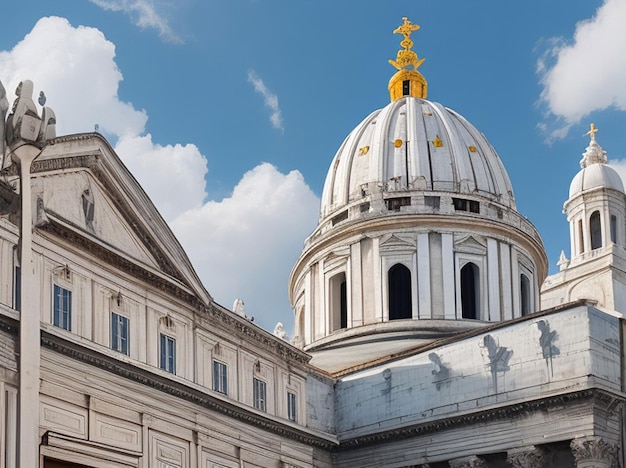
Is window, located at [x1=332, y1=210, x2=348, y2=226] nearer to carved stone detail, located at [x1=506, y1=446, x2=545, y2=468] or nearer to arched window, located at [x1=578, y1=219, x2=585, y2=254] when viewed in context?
carved stone detail, located at [x1=506, y1=446, x2=545, y2=468]

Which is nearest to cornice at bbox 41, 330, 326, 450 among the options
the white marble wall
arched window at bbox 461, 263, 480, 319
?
the white marble wall

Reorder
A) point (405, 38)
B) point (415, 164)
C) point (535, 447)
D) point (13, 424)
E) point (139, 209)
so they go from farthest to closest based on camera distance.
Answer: point (405, 38) < point (415, 164) < point (535, 447) < point (139, 209) < point (13, 424)

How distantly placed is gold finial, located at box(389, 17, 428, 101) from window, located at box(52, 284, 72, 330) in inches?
1487

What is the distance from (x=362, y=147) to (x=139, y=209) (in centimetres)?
2710

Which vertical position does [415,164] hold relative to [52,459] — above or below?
above

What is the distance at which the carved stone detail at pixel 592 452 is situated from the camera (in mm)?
46469

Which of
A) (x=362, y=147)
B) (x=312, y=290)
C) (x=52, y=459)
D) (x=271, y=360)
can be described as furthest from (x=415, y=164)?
(x=52, y=459)

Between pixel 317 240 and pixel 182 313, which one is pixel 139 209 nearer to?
pixel 182 313

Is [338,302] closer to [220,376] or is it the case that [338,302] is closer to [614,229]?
[220,376]

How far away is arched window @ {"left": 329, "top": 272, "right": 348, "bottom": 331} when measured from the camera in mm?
66562

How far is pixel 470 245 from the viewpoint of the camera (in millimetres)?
64875

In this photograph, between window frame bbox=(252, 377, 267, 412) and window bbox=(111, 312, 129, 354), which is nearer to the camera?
window bbox=(111, 312, 129, 354)

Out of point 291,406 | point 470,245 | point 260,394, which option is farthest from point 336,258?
point 260,394

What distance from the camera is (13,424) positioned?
36625mm
